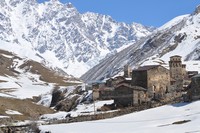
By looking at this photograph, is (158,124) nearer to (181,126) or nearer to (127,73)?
(181,126)

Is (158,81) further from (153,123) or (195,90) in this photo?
(153,123)

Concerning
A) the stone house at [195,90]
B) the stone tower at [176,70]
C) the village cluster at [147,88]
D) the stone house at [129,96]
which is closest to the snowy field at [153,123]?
the stone house at [195,90]

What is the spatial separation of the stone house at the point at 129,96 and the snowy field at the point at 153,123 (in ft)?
74.6

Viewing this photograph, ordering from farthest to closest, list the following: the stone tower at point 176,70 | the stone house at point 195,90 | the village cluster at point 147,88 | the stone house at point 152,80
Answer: the stone tower at point 176,70 → the stone house at point 152,80 → the village cluster at point 147,88 → the stone house at point 195,90

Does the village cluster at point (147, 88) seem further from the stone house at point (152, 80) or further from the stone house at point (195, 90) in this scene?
the stone house at point (195, 90)

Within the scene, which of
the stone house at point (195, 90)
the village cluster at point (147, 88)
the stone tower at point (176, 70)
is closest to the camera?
the stone house at point (195, 90)

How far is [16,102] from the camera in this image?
14700 centimetres

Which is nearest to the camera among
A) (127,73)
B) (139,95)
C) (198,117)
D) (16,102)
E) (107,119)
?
(198,117)

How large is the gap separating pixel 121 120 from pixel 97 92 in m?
50.9

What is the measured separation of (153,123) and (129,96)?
127 ft

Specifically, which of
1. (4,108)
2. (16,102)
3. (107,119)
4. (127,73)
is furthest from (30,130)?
(127,73)

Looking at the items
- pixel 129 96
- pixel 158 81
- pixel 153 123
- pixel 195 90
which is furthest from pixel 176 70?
pixel 153 123

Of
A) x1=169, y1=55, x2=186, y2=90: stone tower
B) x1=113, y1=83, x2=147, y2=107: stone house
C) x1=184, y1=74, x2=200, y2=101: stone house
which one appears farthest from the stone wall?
x1=184, y1=74, x2=200, y2=101: stone house

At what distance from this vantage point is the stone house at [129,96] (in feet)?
353
